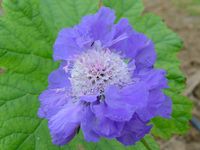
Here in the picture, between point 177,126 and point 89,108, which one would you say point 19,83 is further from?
point 177,126

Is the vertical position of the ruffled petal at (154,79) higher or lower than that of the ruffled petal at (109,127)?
higher

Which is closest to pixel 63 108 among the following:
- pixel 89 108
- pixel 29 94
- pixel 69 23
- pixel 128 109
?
pixel 89 108

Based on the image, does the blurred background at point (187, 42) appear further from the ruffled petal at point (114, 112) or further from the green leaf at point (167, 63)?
the ruffled petal at point (114, 112)

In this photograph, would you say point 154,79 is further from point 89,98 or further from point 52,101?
point 52,101

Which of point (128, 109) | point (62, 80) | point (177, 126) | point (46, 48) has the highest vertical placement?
point (46, 48)

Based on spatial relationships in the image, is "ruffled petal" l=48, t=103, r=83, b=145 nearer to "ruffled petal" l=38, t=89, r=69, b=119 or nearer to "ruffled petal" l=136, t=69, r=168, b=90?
"ruffled petal" l=38, t=89, r=69, b=119

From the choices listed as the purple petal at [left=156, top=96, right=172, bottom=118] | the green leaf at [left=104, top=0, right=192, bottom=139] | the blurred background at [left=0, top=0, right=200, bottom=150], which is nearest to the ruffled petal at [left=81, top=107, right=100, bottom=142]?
the purple petal at [left=156, top=96, right=172, bottom=118]

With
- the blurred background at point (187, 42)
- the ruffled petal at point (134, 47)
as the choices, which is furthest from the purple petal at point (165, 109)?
the blurred background at point (187, 42)
